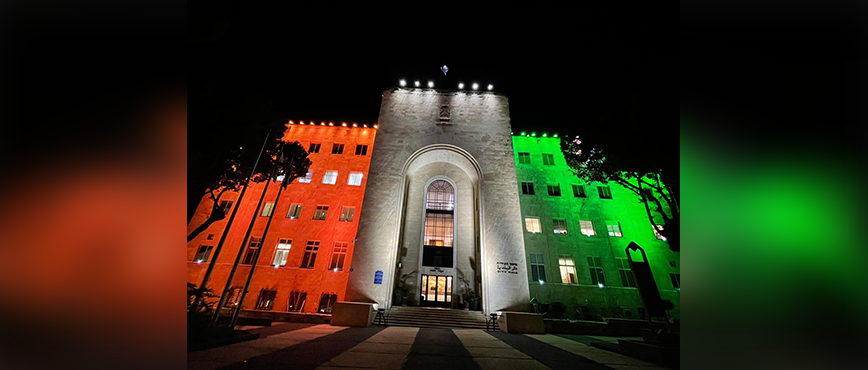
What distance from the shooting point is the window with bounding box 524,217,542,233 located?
20.1 m

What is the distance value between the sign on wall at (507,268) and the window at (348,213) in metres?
10.3

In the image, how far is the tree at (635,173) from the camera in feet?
35.4

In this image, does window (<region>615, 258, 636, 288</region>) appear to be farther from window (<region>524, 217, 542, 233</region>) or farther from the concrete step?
the concrete step

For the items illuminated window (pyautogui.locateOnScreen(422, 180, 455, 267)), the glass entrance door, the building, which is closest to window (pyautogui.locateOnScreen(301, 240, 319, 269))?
the building

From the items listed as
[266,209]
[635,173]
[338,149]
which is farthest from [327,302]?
[635,173]

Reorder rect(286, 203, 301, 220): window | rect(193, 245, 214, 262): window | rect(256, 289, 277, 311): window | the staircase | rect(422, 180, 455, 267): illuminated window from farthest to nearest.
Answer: rect(422, 180, 455, 267): illuminated window < rect(286, 203, 301, 220): window < rect(193, 245, 214, 262): window < rect(256, 289, 277, 311): window < the staircase

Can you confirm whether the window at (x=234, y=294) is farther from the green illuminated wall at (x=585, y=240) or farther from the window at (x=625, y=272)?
the window at (x=625, y=272)

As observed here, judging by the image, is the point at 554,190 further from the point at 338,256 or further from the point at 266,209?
the point at 266,209

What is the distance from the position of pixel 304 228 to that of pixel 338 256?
3.12m

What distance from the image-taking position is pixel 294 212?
19891mm

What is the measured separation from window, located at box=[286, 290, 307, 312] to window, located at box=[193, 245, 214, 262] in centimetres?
592
